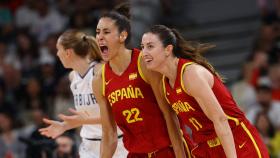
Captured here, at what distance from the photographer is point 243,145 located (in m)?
5.41

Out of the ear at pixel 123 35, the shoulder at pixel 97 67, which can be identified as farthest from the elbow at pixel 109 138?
the ear at pixel 123 35

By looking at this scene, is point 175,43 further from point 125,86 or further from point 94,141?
point 94,141

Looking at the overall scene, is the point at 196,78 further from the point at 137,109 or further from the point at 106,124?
the point at 106,124

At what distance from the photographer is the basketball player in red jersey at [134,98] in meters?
5.67

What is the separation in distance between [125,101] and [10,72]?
690 cm

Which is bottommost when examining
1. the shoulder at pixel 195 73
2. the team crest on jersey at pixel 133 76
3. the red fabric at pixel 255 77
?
the red fabric at pixel 255 77

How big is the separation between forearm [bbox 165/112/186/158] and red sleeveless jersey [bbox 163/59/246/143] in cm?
17

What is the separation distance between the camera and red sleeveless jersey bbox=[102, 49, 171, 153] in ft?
18.7

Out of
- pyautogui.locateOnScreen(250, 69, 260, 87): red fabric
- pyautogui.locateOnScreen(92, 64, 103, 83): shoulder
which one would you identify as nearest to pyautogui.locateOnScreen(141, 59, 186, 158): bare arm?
pyautogui.locateOnScreen(92, 64, 103, 83): shoulder

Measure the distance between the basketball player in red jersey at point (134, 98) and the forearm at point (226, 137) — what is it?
1.71 ft

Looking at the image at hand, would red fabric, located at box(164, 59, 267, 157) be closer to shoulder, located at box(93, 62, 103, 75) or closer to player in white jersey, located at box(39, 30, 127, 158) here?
shoulder, located at box(93, 62, 103, 75)

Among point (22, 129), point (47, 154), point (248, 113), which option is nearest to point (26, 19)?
point (22, 129)

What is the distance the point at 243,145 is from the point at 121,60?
1.17 metres

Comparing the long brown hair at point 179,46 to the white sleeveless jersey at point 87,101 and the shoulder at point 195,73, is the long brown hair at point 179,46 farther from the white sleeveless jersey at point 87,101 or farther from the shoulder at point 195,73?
the white sleeveless jersey at point 87,101
